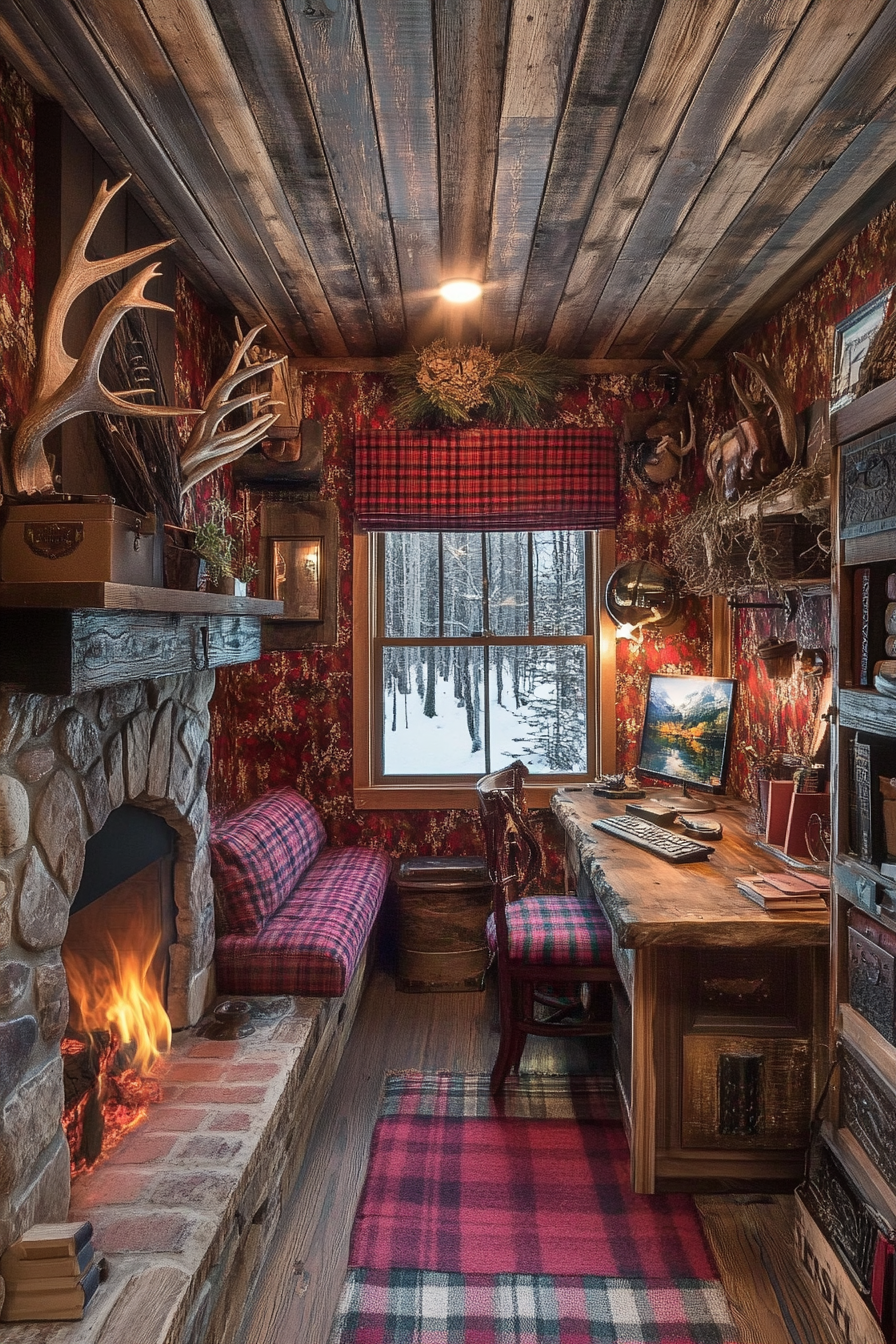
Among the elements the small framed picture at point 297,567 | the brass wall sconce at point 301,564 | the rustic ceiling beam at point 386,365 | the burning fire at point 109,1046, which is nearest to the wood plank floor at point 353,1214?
the burning fire at point 109,1046

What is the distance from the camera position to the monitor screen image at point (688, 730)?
3.17 meters

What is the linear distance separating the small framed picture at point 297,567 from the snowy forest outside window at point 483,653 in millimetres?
320

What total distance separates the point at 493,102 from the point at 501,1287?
9.01 feet

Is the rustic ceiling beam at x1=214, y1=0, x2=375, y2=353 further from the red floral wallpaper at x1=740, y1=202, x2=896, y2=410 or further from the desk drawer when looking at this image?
the desk drawer

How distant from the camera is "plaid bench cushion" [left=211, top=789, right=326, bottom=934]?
2.87 m

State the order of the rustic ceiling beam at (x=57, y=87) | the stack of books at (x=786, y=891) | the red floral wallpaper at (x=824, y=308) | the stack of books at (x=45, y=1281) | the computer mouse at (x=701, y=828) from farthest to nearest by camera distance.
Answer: the computer mouse at (x=701, y=828), the red floral wallpaper at (x=824, y=308), the stack of books at (x=786, y=891), the rustic ceiling beam at (x=57, y=87), the stack of books at (x=45, y=1281)

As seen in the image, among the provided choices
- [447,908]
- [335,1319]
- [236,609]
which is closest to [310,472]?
[236,609]

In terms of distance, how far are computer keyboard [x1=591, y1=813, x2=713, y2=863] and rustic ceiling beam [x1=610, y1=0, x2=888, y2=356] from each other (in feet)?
6.25

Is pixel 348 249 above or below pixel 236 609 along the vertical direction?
above

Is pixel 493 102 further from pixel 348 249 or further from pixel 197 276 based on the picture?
pixel 197 276

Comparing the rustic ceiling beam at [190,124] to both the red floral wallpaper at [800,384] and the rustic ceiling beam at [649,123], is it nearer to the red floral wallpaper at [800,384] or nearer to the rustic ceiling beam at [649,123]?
the rustic ceiling beam at [649,123]

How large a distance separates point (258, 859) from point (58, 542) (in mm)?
1626

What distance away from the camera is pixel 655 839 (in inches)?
110

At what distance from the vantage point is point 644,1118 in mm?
2279
